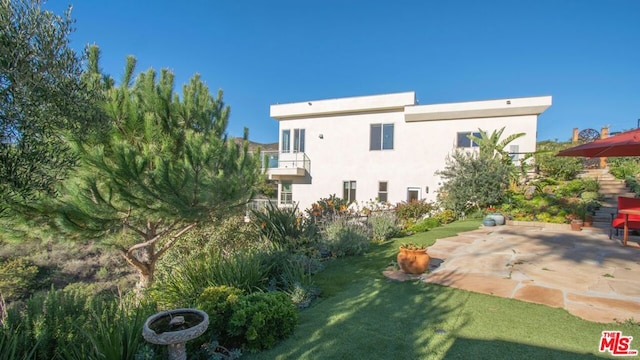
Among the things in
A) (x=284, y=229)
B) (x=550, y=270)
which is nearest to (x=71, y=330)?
(x=284, y=229)

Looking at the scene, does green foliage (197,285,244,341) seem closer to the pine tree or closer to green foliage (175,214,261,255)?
the pine tree

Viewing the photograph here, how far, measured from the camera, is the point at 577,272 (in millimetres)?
5113

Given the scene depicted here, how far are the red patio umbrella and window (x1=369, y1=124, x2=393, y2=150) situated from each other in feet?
30.6

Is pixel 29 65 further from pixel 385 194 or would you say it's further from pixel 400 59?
pixel 400 59

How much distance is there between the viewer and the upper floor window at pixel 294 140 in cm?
1811

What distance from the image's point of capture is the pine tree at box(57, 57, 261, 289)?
4.71m

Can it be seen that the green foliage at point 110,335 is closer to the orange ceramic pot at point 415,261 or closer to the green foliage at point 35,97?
the green foliage at point 35,97

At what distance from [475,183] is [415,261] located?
8.37 metres

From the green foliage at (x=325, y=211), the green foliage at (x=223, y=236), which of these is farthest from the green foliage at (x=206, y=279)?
the green foliage at (x=325, y=211)

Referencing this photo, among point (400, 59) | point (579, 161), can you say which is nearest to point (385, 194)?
point (400, 59)

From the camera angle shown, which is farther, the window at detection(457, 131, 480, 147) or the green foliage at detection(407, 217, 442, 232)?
the window at detection(457, 131, 480, 147)

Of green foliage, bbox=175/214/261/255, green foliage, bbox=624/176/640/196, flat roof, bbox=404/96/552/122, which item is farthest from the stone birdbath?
green foliage, bbox=624/176/640/196

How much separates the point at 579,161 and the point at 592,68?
4515 millimetres

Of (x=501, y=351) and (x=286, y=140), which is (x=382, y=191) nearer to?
(x=286, y=140)
